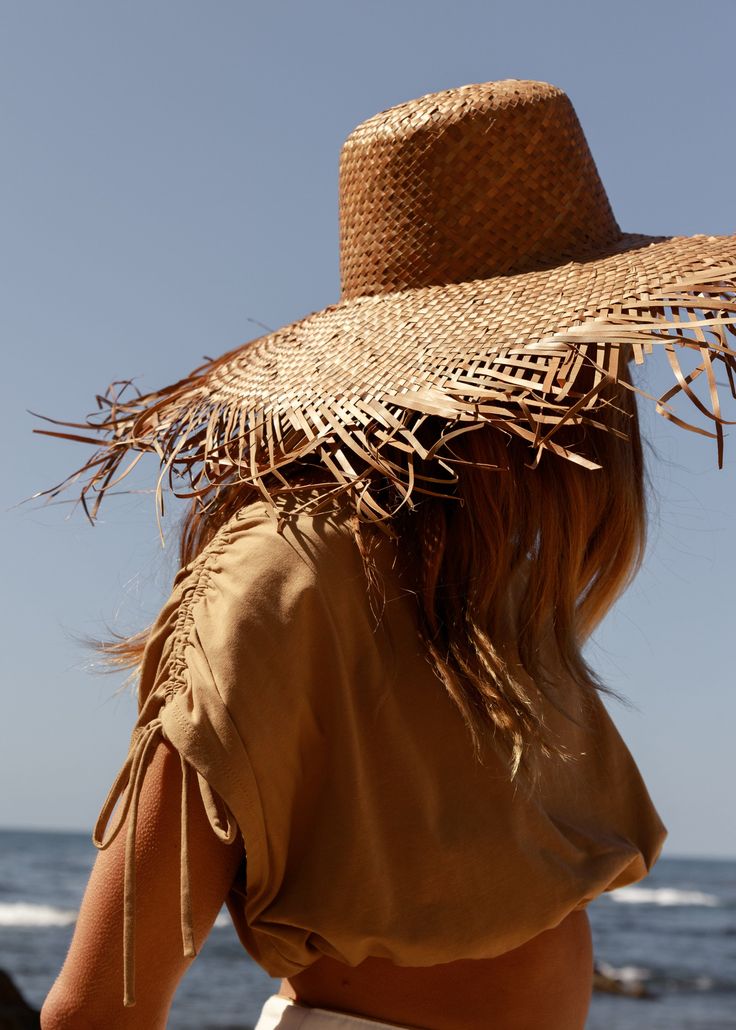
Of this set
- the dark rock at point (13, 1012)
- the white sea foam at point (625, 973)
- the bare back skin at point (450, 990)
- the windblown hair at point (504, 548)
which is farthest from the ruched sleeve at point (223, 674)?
the white sea foam at point (625, 973)

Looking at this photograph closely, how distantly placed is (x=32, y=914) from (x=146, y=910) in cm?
1894

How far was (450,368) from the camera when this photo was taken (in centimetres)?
136

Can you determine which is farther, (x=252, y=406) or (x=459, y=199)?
(x=459, y=199)

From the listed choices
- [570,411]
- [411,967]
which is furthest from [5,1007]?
[570,411]

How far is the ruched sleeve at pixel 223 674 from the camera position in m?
1.19

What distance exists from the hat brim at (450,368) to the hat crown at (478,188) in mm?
49

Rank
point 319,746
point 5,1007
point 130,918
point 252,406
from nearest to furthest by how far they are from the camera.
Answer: point 130,918 → point 319,746 → point 252,406 → point 5,1007

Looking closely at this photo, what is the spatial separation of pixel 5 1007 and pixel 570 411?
519 cm

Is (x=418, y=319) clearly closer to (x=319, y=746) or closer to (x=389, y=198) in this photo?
(x=389, y=198)

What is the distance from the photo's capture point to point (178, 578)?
141 centimetres

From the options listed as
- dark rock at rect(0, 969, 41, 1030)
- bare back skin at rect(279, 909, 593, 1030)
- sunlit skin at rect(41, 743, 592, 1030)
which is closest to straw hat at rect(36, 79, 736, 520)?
sunlit skin at rect(41, 743, 592, 1030)


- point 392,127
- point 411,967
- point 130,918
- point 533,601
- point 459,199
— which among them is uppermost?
point 392,127

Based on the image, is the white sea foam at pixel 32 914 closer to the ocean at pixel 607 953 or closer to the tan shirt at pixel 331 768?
the ocean at pixel 607 953

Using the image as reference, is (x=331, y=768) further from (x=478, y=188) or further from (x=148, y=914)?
(x=478, y=188)
